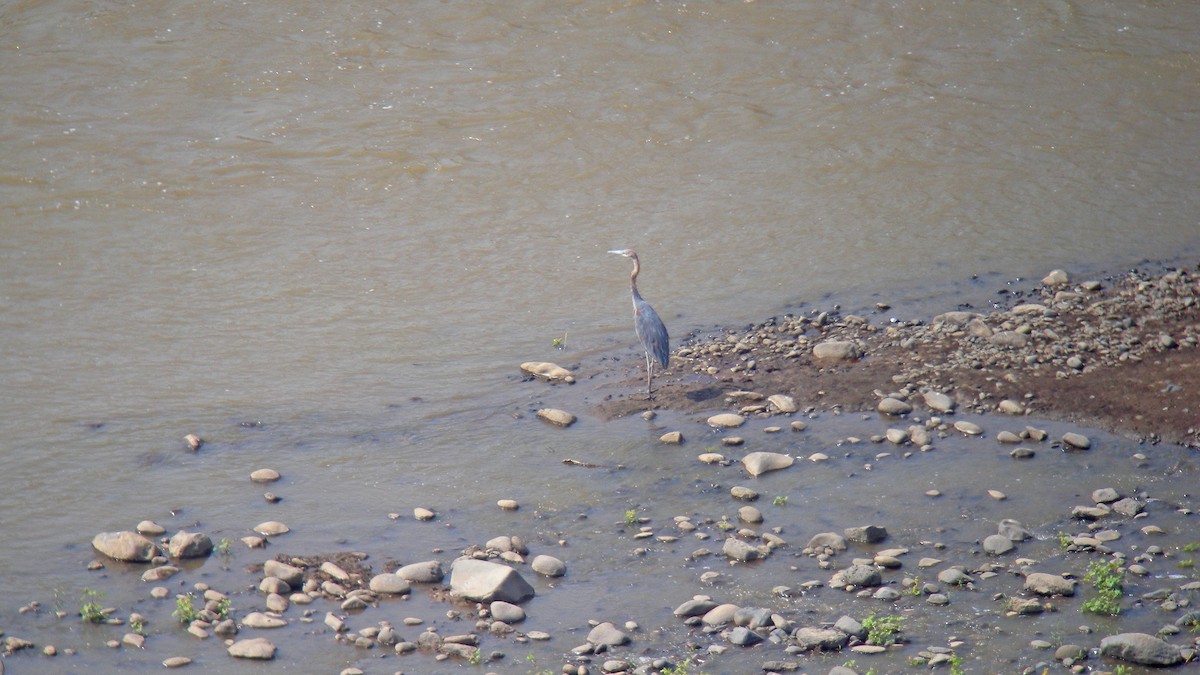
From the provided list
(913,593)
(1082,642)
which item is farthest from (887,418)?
(1082,642)

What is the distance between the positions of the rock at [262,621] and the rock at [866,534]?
320 cm

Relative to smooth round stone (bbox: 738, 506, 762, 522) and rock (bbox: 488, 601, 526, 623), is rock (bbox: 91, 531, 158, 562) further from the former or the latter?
smooth round stone (bbox: 738, 506, 762, 522)

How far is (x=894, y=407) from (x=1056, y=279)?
10.7 ft

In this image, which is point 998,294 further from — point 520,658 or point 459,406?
point 520,658

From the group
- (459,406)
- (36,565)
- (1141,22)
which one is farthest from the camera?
(1141,22)

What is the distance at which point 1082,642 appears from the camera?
17.1 ft

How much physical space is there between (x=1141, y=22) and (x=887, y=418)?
12636 mm

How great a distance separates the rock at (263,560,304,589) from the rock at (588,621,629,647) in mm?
1783

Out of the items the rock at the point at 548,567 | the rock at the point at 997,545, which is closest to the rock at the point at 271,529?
the rock at the point at 548,567

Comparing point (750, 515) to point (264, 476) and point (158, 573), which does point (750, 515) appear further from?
point (158, 573)

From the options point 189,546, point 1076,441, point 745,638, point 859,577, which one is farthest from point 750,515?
point 189,546

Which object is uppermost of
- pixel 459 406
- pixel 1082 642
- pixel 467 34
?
pixel 467 34

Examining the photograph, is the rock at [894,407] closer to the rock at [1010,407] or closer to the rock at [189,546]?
the rock at [1010,407]

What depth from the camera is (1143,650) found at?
4879 mm
